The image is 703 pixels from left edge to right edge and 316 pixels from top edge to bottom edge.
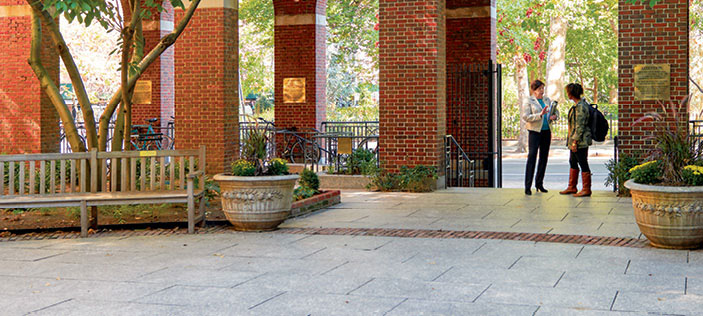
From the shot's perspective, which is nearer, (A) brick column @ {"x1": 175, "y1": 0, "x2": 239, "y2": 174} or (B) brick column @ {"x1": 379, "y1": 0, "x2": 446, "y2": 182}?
(B) brick column @ {"x1": 379, "y1": 0, "x2": 446, "y2": 182}

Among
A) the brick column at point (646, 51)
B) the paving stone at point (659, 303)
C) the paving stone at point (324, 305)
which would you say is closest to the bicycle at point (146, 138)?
the brick column at point (646, 51)

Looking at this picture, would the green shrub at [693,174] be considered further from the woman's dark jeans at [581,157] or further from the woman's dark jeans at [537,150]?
the woman's dark jeans at [537,150]

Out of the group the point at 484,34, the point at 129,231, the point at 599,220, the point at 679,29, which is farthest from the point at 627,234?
the point at 484,34

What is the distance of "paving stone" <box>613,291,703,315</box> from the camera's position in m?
5.45

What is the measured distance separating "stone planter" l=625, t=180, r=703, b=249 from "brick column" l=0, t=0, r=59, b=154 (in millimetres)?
10510

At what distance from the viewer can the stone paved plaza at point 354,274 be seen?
223 inches

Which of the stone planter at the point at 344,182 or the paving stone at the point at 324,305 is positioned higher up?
the stone planter at the point at 344,182

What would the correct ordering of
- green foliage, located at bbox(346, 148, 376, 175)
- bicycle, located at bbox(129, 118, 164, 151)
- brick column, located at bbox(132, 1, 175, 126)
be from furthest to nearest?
brick column, located at bbox(132, 1, 175, 126) → bicycle, located at bbox(129, 118, 164, 151) → green foliage, located at bbox(346, 148, 376, 175)

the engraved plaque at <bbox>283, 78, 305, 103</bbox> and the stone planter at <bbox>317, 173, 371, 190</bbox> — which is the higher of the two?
the engraved plaque at <bbox>283, 78, 305, 103</bbox>

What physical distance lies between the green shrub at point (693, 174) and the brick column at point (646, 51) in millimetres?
4600

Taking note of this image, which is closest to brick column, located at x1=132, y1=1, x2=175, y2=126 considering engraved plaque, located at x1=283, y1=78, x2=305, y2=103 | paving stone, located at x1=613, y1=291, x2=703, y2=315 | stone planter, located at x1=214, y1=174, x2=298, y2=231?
engraved plaque, located at x1=283, y1=78, x2=305, y2=103

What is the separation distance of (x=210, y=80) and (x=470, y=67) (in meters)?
5.63

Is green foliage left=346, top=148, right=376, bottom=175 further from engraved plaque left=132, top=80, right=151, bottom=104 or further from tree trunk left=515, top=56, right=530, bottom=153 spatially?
tree trunk left=515, top=56, right=530, bottom=153

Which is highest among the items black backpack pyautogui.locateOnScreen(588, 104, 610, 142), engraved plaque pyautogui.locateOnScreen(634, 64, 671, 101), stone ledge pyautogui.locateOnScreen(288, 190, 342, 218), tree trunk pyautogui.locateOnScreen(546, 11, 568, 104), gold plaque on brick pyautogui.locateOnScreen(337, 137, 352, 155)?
tree trunk pyautogui.locateOnScreen(546, 11, 568, 104)
